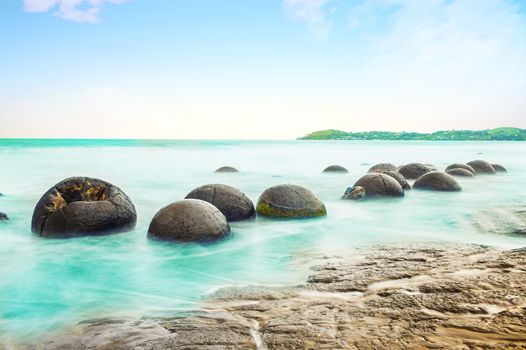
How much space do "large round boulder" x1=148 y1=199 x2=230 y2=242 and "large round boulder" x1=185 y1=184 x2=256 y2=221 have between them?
47.2 inches

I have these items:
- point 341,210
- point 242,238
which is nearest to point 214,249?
point 242,238

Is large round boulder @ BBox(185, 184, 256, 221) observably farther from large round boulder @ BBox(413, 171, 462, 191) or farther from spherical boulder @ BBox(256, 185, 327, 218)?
large round boulder @ BBox(413, 171, 462, 191)

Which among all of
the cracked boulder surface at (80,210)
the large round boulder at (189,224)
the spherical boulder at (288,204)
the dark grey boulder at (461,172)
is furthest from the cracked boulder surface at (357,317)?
the dark grey boulder at (461,172)

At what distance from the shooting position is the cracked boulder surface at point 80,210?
6.10 meters

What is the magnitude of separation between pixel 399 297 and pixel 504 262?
1.65m

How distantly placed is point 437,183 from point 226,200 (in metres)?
7.05

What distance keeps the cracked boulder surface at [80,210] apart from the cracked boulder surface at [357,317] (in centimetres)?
292

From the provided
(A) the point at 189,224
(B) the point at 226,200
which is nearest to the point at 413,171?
(B) the point at 226,200

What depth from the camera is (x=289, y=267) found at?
16.2 ft

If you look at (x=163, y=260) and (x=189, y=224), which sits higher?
(x=189, y=224)

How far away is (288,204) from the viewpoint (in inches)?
304

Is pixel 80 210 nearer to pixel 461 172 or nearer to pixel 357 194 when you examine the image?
pixel 357 194

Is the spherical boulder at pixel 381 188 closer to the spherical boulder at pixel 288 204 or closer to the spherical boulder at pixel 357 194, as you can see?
the spherical boulder at pixel 357 194

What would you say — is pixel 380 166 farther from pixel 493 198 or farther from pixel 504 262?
pixel 504 262
